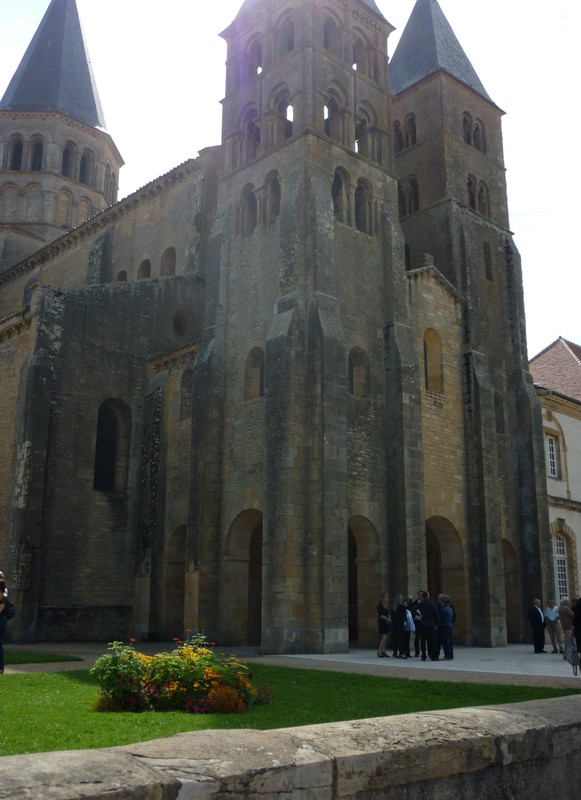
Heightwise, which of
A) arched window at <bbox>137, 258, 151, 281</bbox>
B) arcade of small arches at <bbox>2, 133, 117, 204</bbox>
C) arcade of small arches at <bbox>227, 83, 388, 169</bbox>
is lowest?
arched window at <bbox>137, 258, 151, 281</bbox>

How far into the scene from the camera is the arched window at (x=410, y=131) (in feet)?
106

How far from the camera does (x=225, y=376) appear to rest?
24.5m

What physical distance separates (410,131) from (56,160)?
2299 centimetres

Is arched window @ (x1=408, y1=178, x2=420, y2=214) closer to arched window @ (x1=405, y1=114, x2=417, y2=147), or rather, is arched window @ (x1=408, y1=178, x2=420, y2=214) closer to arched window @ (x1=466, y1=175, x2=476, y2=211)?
arched window @ (x1=405, y1=114, x2=417, y2=147)

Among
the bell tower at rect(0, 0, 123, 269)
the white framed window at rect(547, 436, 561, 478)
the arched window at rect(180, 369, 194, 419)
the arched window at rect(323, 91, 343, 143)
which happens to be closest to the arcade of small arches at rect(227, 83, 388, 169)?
the arched window at rect(323, 91, 343, 143)

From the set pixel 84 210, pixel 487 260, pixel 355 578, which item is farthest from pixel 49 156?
pixel 355 578

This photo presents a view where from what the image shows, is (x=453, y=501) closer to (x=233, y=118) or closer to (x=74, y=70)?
(x=233, y=118)

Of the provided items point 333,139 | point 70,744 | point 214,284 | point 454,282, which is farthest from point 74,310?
point 70,744

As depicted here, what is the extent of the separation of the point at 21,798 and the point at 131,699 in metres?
6.32

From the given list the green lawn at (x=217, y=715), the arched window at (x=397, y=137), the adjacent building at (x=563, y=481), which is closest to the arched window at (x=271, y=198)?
the arched window at (x=397, y=137)

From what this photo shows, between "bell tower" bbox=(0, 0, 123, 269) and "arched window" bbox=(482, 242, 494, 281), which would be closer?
"arched window" bbox=(482, 242, 494, 281)

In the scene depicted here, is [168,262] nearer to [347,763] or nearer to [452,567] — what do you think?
[452,567]

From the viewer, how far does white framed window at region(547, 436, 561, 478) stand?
32.7 meters

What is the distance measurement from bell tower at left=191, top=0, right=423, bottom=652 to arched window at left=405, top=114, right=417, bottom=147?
456cm
